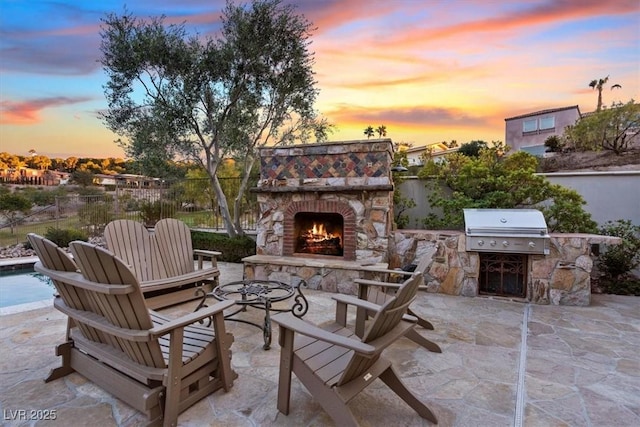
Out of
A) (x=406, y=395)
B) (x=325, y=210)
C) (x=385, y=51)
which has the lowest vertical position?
(x=406, y=395)

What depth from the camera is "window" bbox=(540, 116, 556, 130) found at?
1981 centimetres

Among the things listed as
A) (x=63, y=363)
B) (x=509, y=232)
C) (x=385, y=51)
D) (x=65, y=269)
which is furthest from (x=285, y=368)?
(x=385, y=51)

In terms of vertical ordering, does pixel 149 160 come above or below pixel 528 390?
above

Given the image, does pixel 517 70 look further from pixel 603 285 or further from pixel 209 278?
pixel 209 278

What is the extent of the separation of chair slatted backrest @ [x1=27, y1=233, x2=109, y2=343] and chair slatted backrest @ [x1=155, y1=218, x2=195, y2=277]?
2116 millimetres

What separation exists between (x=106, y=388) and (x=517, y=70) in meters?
9.30

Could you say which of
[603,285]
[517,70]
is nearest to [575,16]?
[517,70]

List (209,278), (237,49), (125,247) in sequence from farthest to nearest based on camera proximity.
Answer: (237,49)
(209,278)
(125,247)

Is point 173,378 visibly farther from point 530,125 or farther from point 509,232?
point 530,125

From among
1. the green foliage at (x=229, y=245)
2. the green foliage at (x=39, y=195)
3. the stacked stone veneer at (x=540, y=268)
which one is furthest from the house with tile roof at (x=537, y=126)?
the green foliage at (x=39, y=195)

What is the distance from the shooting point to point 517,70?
771cm

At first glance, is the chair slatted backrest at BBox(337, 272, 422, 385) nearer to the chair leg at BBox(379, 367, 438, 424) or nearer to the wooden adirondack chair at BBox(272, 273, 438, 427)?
the wooden adirondack chair at BBox(272, 273, 438, 427)

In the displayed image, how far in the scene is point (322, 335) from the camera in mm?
1944

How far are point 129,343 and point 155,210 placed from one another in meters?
8.57
